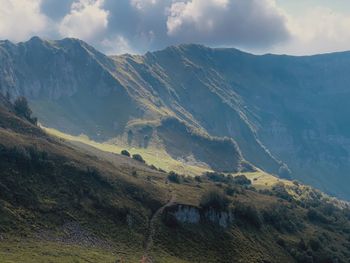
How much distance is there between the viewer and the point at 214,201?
614ft

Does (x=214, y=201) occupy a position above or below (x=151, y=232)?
above

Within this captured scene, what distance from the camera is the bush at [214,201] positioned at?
7233 inches

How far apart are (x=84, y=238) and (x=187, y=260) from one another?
3499 cm

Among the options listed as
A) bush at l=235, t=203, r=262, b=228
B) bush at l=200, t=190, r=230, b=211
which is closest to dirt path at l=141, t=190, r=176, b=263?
bush at l=200, t=190, r=230, b=211

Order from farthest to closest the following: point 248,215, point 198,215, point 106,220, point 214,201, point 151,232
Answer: point 248,215 → point 214,201 → point 198,215 → point 151,232 → point 106,220

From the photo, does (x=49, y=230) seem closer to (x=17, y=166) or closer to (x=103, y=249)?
(x=103, y=249)

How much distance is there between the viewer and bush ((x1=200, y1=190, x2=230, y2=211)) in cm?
18371

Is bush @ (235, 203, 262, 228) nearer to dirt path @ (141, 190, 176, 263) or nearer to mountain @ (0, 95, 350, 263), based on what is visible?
mountain @ (0, 95, 350, 263)

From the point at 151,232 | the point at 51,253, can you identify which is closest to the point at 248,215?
the point at 151,232

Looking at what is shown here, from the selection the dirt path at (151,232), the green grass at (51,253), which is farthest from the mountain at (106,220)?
the dirt path at (151,232)

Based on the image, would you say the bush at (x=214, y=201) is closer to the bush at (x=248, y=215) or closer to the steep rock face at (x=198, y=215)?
the steep rock face at (x=198, y=215)

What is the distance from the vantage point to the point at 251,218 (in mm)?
196500

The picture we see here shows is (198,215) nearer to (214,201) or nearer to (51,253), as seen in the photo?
(214,201)

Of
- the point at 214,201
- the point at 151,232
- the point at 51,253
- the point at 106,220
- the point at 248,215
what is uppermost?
the point at 248,215
